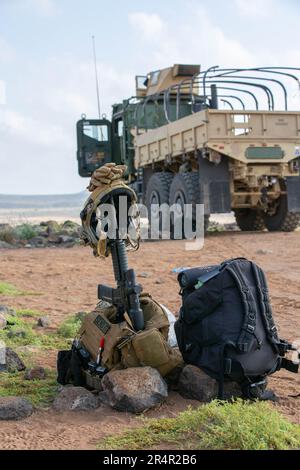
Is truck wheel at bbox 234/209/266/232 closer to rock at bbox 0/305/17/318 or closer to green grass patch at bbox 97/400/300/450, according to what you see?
A: rock at bbox 0/305/17/318

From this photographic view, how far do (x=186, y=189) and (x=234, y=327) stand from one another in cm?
881

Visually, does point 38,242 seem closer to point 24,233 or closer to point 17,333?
point 24,233

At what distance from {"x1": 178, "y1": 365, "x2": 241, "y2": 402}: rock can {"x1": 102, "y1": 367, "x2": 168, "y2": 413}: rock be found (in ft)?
0.46

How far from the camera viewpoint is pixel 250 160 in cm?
1167

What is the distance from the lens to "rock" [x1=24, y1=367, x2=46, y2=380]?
4.01 meters

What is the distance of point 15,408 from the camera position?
3324 mm

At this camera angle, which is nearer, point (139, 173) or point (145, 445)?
point (145, 445)

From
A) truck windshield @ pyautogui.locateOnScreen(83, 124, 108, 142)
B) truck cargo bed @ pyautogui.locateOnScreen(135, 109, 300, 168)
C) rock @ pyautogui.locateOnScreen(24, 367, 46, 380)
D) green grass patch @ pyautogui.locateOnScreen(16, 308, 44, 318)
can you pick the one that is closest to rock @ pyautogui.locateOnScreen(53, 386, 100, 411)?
rock @ pyautogui.locateOnScreen(24, 367, 46, 380)

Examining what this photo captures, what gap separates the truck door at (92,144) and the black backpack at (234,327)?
40.7 feet

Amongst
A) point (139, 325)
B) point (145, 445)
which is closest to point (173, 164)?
point (139, 325)

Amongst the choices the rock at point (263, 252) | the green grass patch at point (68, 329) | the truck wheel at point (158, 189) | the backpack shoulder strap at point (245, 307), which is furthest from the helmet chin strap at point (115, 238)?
the truck wheel at point (158, 189)

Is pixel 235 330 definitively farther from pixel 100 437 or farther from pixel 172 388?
pixel 100 437

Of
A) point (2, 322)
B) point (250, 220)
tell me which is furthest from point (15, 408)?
point (250, 220)
